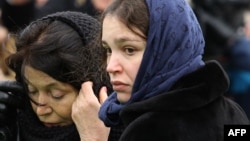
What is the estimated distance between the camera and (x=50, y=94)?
368 cm

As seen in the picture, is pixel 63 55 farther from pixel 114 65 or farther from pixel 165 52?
pixel 165 52

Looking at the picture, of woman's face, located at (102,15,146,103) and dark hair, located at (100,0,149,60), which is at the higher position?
dark hair, located at (100,0,149,60)

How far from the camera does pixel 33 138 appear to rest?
383 centimetres

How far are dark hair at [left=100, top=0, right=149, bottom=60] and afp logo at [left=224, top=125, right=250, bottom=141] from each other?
485mm

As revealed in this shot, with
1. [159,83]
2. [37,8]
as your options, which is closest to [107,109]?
[159,83]

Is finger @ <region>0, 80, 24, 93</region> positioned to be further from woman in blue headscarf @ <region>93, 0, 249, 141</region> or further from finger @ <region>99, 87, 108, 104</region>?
woman in blue headscarf @ <region>93, 0, 249, 141</region>

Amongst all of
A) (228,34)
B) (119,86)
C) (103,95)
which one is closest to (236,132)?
(119,86)

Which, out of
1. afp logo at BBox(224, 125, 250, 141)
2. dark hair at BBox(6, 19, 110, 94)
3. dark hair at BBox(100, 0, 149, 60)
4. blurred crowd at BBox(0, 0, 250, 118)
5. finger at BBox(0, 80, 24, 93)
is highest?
dark hair at BBox(100, 0, 149, 60)

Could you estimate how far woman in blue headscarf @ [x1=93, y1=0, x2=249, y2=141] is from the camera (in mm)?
2973

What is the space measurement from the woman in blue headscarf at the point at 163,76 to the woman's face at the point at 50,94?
0.60 m

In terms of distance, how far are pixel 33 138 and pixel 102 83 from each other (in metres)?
0.45

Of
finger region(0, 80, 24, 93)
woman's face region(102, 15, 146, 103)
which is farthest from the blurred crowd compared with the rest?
woman's face region(102, 15, 146, 103)

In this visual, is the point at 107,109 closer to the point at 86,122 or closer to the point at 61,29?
the point at 86,122

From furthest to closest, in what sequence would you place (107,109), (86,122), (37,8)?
(37,8)
(86,122)
(107,109)
